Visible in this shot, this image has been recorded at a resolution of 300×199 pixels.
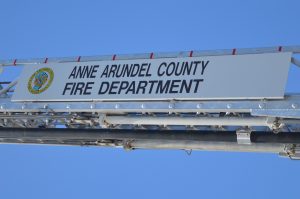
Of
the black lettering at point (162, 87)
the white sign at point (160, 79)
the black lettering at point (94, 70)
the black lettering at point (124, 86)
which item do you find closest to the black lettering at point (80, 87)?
the white sign at point (160, 79)

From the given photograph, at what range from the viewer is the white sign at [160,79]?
11031 millimetres

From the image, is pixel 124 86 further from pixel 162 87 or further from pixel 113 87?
pixel 162 87

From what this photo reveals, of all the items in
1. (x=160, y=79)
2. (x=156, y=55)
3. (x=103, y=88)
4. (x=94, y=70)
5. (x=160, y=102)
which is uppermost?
(x=156, y=55)

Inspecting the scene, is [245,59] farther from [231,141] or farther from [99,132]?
[99,132]

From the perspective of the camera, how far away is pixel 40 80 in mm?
13758

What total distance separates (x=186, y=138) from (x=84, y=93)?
249 cm

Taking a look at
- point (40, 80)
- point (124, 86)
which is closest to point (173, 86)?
point (124, 86)

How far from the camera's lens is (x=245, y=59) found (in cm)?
1139

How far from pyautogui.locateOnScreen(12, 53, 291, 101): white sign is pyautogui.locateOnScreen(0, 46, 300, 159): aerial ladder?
2cm

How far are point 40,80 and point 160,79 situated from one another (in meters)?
3.21

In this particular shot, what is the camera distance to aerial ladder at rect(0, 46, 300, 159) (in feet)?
36.3

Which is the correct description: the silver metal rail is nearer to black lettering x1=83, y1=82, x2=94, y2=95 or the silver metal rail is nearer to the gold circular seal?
the gold circular seal

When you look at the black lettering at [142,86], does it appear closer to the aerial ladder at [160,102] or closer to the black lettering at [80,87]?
the aerial ladder at [160,102]

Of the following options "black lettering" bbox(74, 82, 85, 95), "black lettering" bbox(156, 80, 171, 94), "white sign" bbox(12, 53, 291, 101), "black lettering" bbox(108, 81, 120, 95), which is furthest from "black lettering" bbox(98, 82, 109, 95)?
"black lettering" bbox(156, 80, 171, 94)
